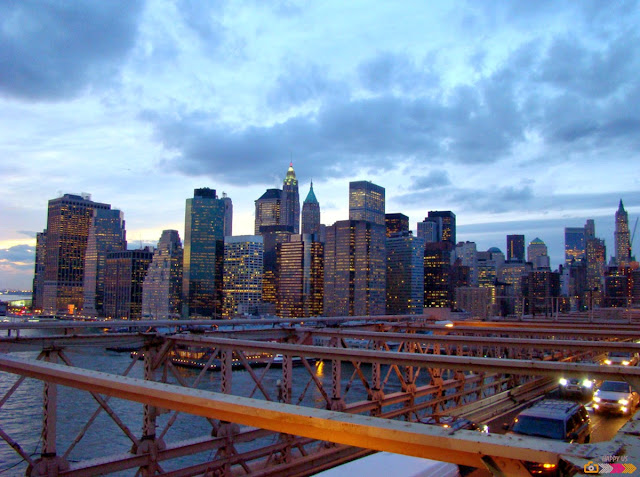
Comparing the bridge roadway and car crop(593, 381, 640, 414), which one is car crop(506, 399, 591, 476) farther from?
car crop(593, 381, 640, 414)

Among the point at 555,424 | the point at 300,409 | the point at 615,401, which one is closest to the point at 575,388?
the point at 615,401

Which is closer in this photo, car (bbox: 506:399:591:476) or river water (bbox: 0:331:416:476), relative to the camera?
car (bbox: 506:399:591:476)

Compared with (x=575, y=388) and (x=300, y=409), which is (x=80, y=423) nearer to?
(x=575, y=388)

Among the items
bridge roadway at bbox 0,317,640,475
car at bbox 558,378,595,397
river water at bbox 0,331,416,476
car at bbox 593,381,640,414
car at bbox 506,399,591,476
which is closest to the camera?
bridge roadway at bbox 0,317,640,475

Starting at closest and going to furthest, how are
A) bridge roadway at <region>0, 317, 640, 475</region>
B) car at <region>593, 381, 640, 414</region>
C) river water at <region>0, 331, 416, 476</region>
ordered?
bridge roadway at <region>0, 317, 640, 475</region> < car at <region>593, 381, 640, 414</region> < river water at <region>0, 331, 416, 476</region>

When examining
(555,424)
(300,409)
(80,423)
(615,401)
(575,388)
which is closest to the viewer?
(300,409)

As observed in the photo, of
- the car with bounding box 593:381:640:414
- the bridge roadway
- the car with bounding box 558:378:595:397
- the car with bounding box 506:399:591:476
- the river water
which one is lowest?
the river water

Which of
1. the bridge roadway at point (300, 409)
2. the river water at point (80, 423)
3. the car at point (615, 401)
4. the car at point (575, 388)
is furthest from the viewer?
the river water at point (80, 423)

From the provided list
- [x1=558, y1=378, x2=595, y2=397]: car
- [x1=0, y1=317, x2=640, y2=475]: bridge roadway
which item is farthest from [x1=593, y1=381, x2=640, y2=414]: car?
[x1=0, y1=317, x2=640, y2=475]: bridge roadway

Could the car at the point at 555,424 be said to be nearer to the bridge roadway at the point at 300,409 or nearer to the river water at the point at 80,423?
the bridge roadway at the point at 300,409

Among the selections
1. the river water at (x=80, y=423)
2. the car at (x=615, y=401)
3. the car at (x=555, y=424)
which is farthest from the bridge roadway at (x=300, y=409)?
the river water at (x=80, y=423)

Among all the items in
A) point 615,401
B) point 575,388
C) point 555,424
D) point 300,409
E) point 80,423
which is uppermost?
point 300,409

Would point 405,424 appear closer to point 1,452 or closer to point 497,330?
point 497,330

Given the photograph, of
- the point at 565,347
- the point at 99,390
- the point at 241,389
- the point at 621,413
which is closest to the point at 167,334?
the point at 99,390
